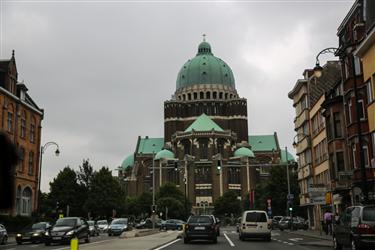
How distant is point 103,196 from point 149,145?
68.6 metres

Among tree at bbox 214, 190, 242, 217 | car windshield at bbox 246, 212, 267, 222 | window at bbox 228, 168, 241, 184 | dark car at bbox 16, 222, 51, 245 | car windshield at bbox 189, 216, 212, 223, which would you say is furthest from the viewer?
window at bbox 228, 168, 241, 184

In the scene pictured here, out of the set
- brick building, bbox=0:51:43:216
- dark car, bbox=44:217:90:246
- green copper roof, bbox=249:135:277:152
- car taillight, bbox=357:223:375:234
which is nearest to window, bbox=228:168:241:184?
green copper roof, bbox=249:135:277:152

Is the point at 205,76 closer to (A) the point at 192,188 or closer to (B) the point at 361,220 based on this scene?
(A) the point at 192,188

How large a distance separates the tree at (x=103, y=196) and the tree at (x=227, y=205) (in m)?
30.5

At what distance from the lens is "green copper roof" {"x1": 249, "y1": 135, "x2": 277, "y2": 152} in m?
146

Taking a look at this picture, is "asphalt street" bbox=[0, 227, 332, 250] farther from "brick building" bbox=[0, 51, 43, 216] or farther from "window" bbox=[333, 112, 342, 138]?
"brick building" bbox=[0, 51, 43, 216]

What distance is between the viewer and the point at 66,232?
94.9ft

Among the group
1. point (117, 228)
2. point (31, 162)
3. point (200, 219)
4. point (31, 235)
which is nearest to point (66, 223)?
point (31, 235)

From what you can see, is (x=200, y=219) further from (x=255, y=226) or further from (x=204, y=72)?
(x=204, y=72)

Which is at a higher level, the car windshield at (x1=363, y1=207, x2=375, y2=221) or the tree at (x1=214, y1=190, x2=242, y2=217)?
the tree at (x1=214, y1=190, x2=242, y2=217)

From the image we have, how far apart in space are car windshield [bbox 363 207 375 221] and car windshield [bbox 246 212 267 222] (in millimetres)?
12761

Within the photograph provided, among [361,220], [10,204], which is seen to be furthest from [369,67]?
[10,204]

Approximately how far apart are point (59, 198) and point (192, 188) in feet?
146

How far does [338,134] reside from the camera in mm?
41375
